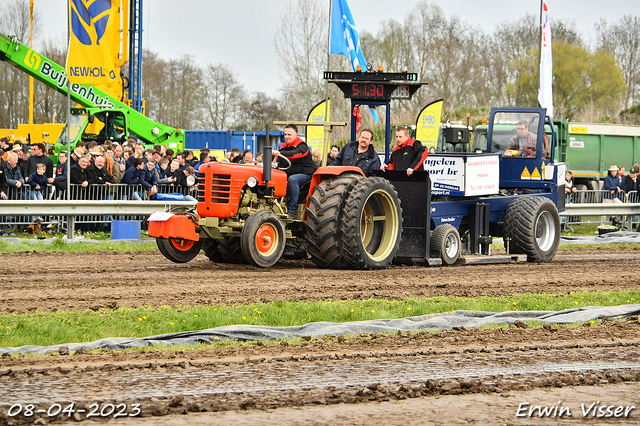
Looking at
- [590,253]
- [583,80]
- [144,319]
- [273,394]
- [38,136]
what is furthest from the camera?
[583,80]

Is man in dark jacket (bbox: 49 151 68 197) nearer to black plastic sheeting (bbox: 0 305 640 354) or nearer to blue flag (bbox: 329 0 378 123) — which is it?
blue flag (bbox: 329 0 378 123)

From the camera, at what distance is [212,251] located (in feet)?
39.4

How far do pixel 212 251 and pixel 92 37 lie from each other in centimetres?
1104

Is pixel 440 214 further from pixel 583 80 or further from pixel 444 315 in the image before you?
pixel 583 80

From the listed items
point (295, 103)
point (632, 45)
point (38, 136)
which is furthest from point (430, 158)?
point (632, 45)

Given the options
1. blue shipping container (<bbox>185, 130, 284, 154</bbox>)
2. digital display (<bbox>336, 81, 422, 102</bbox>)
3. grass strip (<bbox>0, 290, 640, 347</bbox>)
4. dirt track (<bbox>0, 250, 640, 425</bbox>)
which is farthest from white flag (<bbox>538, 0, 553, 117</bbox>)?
blue shipping container (<bbox>185, 130, 284, 154</bbox>)

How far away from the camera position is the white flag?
21298 millimetres

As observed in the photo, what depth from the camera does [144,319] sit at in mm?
7281

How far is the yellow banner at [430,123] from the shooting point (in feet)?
74.2

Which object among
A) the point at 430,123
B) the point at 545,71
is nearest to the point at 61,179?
A: the point at 430,123

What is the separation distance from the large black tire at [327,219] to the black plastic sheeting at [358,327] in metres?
3.45

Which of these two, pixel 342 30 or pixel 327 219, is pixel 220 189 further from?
pixel 342 30

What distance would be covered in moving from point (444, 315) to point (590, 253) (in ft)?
28.8

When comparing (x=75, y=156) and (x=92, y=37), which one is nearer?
(x=75, y=156)
